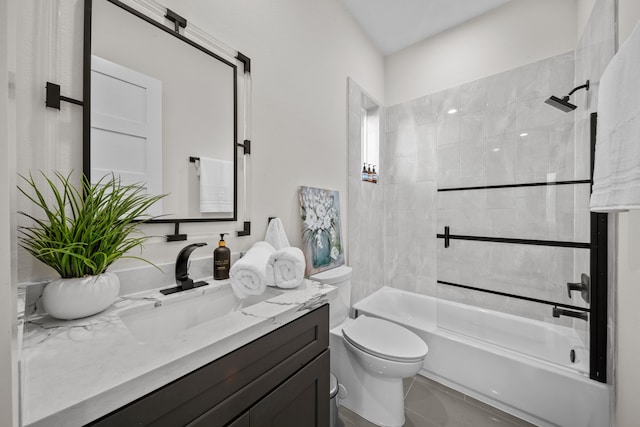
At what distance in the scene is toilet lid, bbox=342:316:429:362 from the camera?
4.61 feet

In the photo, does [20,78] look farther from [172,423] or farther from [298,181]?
[298,181]

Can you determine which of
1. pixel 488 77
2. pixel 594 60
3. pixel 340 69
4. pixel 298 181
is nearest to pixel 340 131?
pixel 340 69

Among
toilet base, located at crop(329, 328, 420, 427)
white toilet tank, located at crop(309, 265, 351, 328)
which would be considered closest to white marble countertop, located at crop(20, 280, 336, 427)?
white toilet tank, located at crop(309, 265, 351, 328)

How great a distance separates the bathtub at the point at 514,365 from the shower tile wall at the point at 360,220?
26 cm

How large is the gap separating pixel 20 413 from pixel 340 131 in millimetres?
2045

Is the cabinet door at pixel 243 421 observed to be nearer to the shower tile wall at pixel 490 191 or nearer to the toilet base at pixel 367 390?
the toilet base at pixel 367 390

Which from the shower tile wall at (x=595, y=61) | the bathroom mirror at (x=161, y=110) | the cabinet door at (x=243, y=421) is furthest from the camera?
the shower tile wall at (x=595, y=61)

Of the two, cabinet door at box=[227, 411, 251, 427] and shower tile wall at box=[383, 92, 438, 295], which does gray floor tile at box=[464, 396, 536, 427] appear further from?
cabinet door at box=[227, 411, 251, 427]

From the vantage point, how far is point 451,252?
224cm

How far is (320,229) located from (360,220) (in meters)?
0.61

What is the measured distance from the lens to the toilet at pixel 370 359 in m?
1.41

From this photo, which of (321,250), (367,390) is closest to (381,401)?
(367,390)

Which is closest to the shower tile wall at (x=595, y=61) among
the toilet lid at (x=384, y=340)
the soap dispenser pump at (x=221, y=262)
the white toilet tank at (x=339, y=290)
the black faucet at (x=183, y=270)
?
the toilet lid at (x=384, y=340)

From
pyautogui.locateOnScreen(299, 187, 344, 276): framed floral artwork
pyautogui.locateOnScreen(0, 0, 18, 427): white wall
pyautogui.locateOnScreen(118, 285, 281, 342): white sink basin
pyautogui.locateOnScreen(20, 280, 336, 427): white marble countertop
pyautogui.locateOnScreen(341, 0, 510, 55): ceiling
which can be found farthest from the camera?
pyautogui.locateOnScreen(341, 0, 510, 55): ceiling
